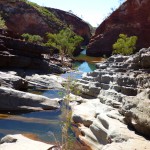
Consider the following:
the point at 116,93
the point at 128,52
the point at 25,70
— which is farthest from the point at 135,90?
the point at 128,52

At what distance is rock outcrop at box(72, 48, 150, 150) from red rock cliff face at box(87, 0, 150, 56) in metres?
46.2

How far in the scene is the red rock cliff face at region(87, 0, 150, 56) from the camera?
219 feet

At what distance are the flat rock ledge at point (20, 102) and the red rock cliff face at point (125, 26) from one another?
51906 millimetres

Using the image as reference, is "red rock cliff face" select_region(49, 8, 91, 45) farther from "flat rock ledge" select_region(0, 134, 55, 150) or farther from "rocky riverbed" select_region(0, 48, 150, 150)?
"flat rock ledge" select_region(0, 134, 55, 150)

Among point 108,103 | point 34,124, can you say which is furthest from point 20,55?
point 34,124

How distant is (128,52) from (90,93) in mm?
27128

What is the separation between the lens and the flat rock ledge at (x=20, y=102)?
16906 mm

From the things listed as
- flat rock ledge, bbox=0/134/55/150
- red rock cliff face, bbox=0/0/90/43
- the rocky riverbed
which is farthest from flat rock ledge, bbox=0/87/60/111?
red rock cliff face, bbox=0/0/90/43

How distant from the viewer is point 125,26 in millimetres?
69125

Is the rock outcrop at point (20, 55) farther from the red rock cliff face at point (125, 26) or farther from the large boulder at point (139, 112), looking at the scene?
the red rock cliff face at point (125, 26)

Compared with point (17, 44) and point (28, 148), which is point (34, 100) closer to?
point (28, 148)

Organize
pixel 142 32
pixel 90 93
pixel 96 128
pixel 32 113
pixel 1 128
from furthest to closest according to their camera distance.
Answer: pixel 142 32 → pixel 90 93 → pixel 32 113 → pixel 1 128 → pixel 96 128

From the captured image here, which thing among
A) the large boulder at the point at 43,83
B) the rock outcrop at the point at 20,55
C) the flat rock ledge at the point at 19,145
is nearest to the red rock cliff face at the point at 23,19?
the rock outcrop at the point at 20,55

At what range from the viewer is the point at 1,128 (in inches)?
554
